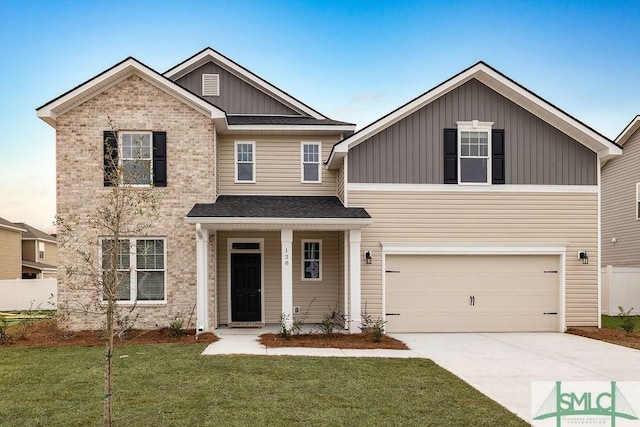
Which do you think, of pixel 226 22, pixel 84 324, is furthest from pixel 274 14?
pixel 84 324

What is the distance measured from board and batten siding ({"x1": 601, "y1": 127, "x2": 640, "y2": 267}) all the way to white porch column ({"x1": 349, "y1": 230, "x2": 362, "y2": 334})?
13926 millimetres

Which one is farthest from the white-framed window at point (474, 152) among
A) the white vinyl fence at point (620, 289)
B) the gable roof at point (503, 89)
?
the white vinyl fence at point (620, 289)

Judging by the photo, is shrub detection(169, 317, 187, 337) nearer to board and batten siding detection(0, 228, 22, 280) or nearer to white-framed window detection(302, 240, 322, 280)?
white-framed window detection(302, 240, 322, 280)

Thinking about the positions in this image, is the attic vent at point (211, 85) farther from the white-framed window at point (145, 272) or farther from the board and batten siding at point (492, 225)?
the board and batten siding at point (492, 225)

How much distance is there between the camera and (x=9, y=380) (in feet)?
27.7

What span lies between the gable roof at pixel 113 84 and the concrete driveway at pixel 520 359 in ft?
27.7

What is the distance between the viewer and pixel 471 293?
14.1 meters

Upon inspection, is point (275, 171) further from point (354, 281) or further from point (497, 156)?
point (497, 156)

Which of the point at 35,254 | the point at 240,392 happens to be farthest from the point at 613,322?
the point at 35,254

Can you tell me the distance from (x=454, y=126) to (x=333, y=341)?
22.6 feet

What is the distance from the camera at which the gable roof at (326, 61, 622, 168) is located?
1366cm

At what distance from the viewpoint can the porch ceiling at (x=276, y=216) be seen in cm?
1284

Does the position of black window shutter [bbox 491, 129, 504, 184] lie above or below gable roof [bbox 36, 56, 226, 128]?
below

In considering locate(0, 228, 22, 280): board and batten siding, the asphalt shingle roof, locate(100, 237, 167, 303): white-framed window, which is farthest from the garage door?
locate(0, 228, 22, 280): board and batten siding
